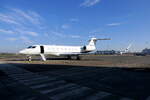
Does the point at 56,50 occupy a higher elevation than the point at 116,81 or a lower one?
higher

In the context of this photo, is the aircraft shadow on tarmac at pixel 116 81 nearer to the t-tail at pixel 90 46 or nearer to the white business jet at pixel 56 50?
the white business jet at pixel 56 50

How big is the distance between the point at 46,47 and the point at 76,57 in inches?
297

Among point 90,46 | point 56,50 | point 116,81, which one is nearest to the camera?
point 116,81

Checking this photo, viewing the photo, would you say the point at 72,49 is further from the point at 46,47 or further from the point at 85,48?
the point at 46,47

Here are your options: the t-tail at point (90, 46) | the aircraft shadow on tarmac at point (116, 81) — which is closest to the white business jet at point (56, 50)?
the t-tail at point (90, 46)

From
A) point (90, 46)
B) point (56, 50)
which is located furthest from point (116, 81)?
point (90, 46)

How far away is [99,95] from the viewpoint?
5.25 metres

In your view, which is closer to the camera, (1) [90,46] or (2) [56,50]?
(2) [56,50]

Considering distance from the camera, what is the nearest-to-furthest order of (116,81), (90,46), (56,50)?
(116,81) < (56,50) < (90,46)

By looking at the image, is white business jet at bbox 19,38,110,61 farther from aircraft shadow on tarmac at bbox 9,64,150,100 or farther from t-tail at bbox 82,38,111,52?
aircraft shadow on tarmac at bbox 9,64,150,100

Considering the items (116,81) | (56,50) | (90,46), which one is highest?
(90,46)

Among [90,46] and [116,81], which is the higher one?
[90,46]

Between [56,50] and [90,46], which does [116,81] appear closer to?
[56,50]

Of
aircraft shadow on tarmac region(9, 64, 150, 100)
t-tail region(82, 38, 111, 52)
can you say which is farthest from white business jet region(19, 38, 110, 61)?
aircraft shadow on tarmac region(9, 64, 150, 100)
